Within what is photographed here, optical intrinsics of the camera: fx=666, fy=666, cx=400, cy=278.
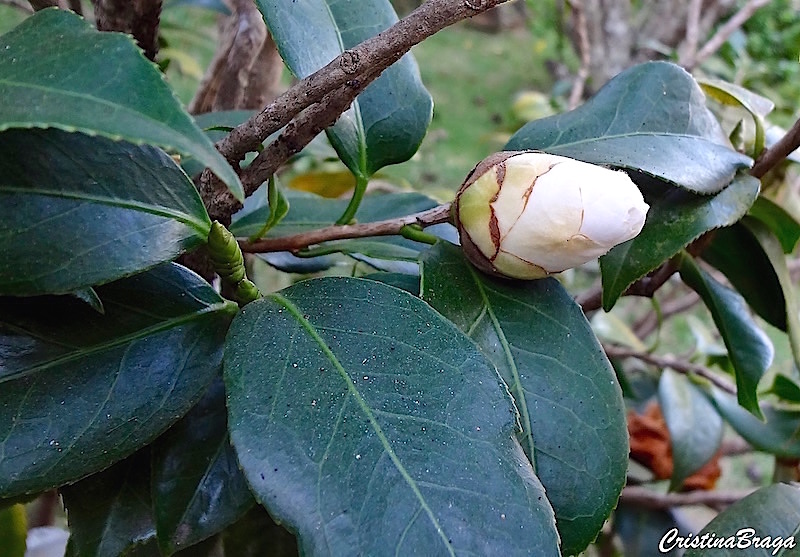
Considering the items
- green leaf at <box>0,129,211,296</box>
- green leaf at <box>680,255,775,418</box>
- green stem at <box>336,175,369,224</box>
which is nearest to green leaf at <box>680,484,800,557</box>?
green leaf at <box>680,255,775,418</box>

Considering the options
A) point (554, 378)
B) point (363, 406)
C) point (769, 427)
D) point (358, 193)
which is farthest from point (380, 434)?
point (769, 427)

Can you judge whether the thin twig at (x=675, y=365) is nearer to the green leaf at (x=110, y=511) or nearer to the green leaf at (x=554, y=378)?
the green leaf at (x=554, y=378)

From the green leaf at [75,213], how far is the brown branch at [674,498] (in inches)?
33.2

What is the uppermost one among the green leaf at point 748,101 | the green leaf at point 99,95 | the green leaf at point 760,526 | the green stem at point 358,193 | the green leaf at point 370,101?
the green leaf at point 99,95

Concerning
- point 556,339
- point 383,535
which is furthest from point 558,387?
point 383,535

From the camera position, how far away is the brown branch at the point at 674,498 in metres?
1.00

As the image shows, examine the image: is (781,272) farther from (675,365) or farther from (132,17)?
(132,17)

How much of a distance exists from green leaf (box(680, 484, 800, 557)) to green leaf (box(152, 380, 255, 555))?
0.42 meters

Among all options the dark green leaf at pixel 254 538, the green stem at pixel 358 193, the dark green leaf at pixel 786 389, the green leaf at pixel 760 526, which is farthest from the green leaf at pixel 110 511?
the dark green leaf at pixel 786 389

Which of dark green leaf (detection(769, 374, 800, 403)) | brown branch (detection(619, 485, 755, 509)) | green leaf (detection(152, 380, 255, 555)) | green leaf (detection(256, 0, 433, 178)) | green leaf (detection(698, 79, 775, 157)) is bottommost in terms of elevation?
brown branch (detection(619, 485, 755, 509))

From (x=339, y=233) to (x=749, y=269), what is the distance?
44 centimetres

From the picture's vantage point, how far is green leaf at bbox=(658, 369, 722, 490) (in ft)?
2.97

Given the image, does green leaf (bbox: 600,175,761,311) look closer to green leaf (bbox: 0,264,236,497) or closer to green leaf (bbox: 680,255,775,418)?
green leaf (bbox: 680,255,775,418)

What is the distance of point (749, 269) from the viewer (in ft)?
2.30
